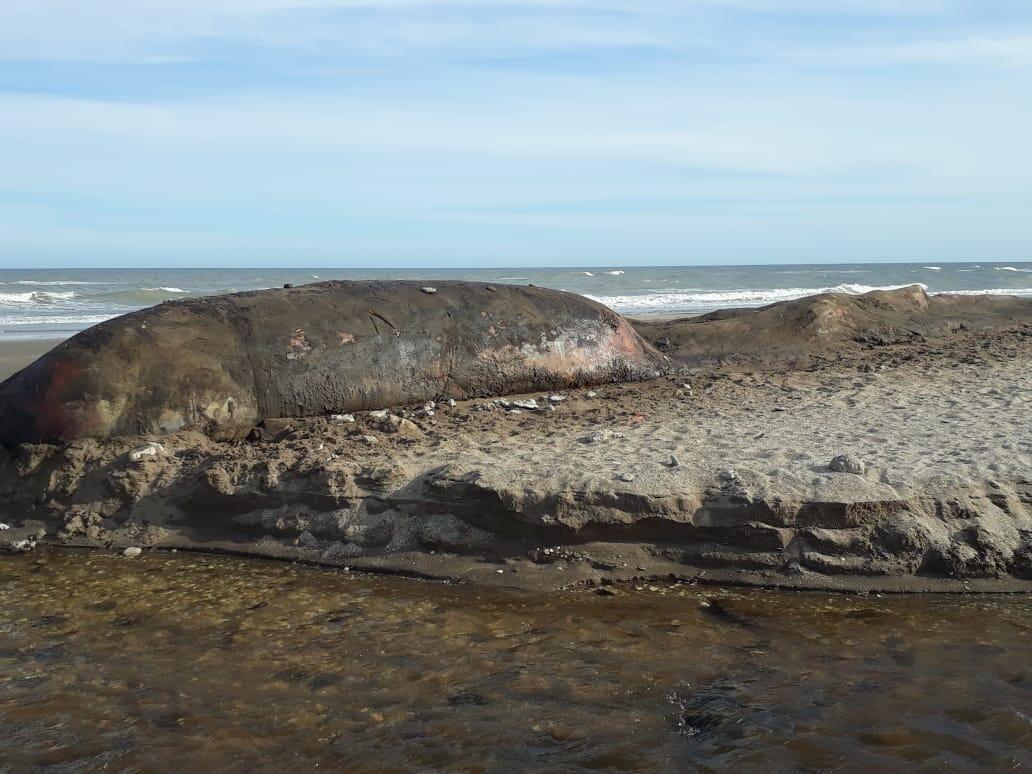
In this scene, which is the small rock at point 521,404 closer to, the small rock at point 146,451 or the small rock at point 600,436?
the small rock at point 600,436

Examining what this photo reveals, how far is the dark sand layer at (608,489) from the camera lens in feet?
16.1

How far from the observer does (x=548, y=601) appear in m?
4.78

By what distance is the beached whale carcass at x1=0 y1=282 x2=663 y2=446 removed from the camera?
649 cm

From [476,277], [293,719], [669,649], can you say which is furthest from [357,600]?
[476,277]

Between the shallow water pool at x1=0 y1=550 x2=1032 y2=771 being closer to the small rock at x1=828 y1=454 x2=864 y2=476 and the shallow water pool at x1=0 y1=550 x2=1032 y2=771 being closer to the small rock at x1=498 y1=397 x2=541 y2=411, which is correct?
the small rock at x1=828 y1=454 x2=864 y2=476

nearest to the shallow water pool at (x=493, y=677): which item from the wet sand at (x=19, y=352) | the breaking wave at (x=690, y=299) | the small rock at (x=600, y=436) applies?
the small rock at (x=600, y=436)

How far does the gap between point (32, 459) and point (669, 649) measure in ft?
14.2

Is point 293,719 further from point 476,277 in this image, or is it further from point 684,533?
point 476,277

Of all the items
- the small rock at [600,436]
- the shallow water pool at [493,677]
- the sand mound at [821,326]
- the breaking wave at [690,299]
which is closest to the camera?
the shallow water pool at [493,677]

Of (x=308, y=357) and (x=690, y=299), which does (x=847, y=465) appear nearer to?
(x=308, y=357)

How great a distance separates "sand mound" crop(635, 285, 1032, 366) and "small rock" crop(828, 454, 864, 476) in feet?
11.8

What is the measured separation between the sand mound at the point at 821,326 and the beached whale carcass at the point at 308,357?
89cm

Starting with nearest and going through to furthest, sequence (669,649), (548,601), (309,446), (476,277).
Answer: (669,649) < (548,601) < (309,446) < (476,277)

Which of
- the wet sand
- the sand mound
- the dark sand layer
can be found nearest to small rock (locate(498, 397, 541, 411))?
the dark sand layer
